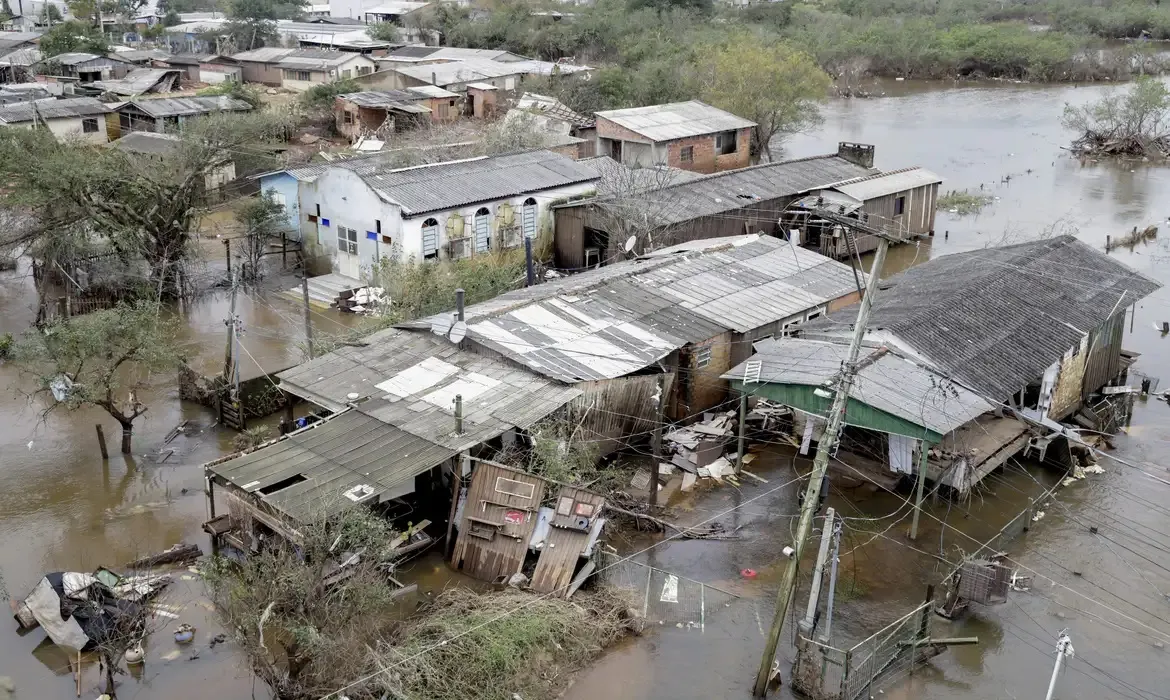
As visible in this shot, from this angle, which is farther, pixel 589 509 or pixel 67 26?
pixel 67 26

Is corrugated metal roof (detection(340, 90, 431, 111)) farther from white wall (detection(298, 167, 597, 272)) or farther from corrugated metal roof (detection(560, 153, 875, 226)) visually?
corrugated metal roof (detection(560, 153, 875, 226))

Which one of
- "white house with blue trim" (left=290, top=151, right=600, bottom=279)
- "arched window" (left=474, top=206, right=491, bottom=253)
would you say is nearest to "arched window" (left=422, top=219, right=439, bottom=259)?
"white house with blue trim" (left=290, top=151, right=600, bottom=279)

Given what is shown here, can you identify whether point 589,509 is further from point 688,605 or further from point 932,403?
point 932,403

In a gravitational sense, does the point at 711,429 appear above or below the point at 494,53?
below

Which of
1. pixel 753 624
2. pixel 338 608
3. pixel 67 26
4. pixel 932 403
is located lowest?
pixel 753 624

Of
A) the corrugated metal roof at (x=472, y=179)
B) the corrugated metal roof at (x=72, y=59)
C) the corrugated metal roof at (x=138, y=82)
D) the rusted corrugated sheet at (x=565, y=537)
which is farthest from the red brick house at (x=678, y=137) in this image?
the corrugated metal roof at (x=72, y=59)

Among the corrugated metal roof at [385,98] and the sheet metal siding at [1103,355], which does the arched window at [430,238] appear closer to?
the sheet metal siding at [1103,355]

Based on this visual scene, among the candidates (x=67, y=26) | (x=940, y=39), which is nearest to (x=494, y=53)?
(x=67, y=26)
